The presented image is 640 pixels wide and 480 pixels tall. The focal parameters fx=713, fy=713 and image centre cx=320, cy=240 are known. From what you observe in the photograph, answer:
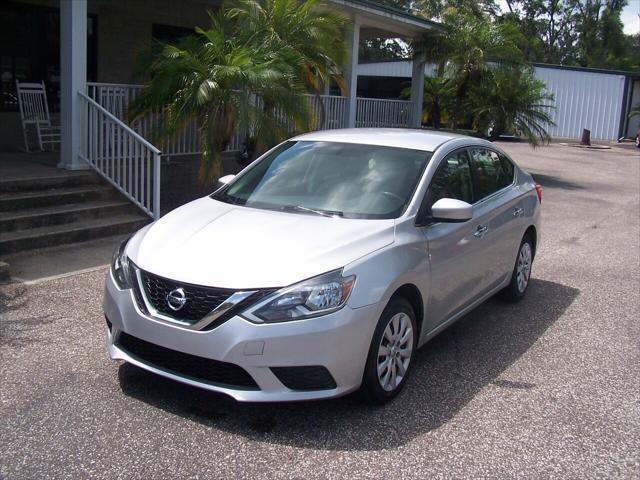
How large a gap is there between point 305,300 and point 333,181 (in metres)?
1.52

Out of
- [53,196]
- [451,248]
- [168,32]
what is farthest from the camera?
[168,32]

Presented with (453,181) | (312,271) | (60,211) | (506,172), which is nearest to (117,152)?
(60,211)

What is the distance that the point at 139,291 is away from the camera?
163 inches

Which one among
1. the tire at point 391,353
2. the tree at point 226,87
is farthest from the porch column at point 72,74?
the tire at point 391,353

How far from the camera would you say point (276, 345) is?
3.78 metres

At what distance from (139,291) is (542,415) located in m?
2.54

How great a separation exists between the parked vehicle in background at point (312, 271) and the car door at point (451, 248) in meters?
0.01

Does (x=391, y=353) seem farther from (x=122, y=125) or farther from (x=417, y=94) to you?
(x=417, y=94)

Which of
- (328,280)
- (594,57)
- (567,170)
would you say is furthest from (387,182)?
(594,57)

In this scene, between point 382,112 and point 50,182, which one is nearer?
point 50,182

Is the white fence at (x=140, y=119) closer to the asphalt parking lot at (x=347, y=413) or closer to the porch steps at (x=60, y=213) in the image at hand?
the porch steps at (x=60, y=213)

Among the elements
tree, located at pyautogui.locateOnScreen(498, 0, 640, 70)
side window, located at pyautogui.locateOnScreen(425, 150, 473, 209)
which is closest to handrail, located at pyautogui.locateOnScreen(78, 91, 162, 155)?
side window, located at pyautogui.locateOnScreen(425, 150, 473, 209)

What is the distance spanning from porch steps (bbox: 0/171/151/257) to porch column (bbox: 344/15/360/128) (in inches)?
265

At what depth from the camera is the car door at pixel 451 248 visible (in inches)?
191
